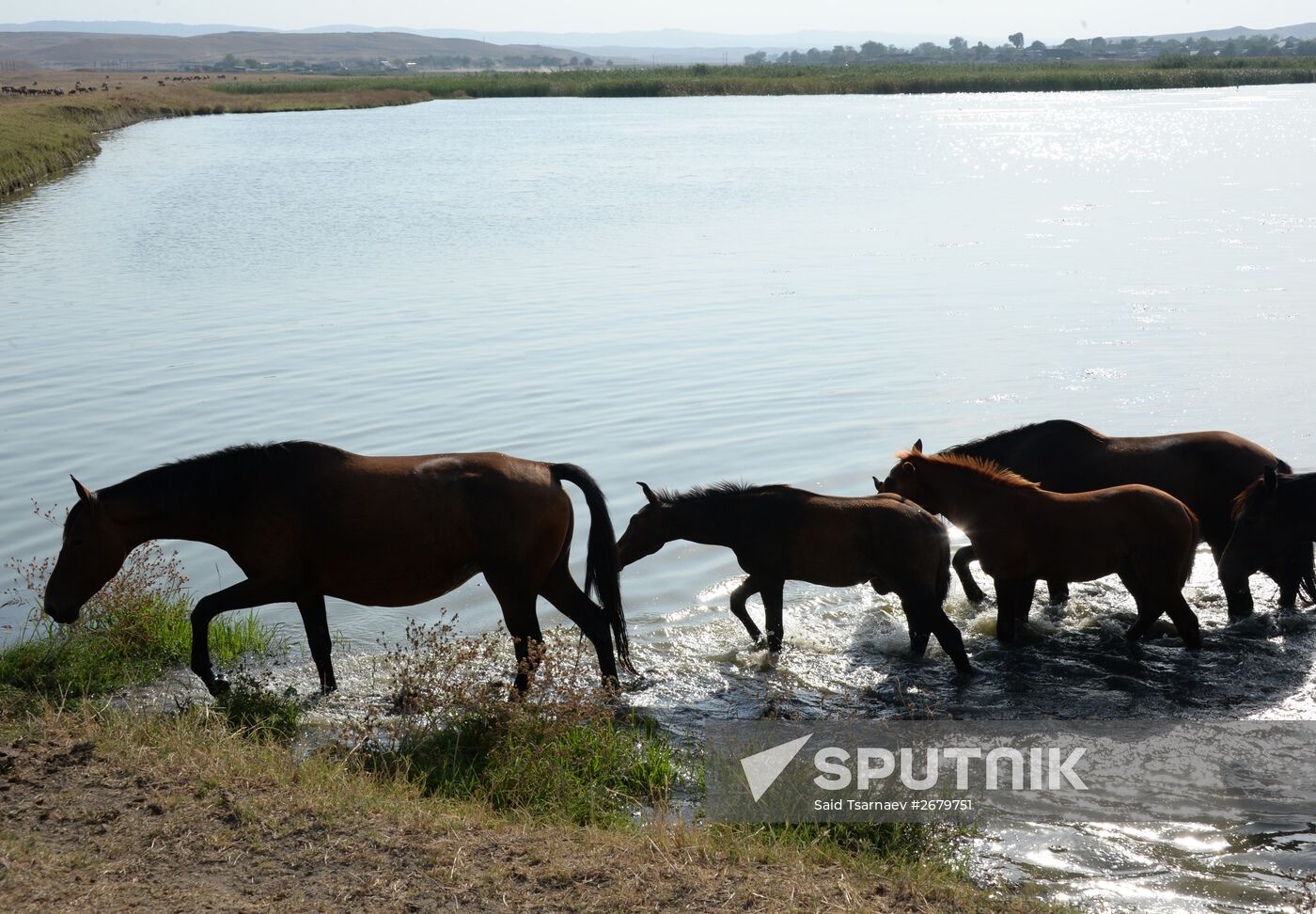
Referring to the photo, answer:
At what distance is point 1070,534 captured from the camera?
309 inches

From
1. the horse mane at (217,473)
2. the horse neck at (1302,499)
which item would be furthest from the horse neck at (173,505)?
the horse neck at (1302,499)

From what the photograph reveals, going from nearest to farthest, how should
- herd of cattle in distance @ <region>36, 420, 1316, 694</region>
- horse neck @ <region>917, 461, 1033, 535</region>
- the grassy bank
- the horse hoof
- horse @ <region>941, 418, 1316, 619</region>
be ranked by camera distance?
1. the horse hoof
2. herd of cattle in distance @ <region>36, 420, 1316, 694</region>
3. horse neck @ <region>917, 461, 1033, 535</region>
4. horse @ <region>941, 418, 1316, 619</region>
5. the grassy bank

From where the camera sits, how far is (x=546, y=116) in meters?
70.9

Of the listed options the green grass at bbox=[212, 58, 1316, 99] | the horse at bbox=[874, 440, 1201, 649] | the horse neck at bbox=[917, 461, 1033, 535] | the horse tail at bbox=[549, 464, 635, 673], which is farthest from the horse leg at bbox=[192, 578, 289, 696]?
the green grass at bbox=[212, 58, 1316, 99]

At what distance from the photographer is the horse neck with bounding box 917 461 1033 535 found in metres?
7.97

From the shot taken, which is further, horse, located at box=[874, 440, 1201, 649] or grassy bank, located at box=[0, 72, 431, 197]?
grassy bank, located at box=[0, 72, 431, 197]

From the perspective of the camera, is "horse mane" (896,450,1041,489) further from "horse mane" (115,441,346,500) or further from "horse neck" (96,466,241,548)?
"horse neck" (96,466,241,548)

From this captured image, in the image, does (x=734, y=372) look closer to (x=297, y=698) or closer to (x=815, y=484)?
(x=815, y=484)

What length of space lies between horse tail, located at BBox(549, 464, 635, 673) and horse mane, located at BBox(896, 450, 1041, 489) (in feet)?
6.73

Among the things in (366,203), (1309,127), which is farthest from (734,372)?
(1309,127)

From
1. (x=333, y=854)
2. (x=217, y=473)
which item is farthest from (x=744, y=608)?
(x=333, y=854)

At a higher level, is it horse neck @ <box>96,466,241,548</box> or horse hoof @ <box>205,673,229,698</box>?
horse neck @ <box>96,466,241,548</box>

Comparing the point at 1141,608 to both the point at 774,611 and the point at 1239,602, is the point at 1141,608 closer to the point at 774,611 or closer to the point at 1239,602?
the point at 1239,602

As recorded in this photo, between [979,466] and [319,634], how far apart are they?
427 cm
